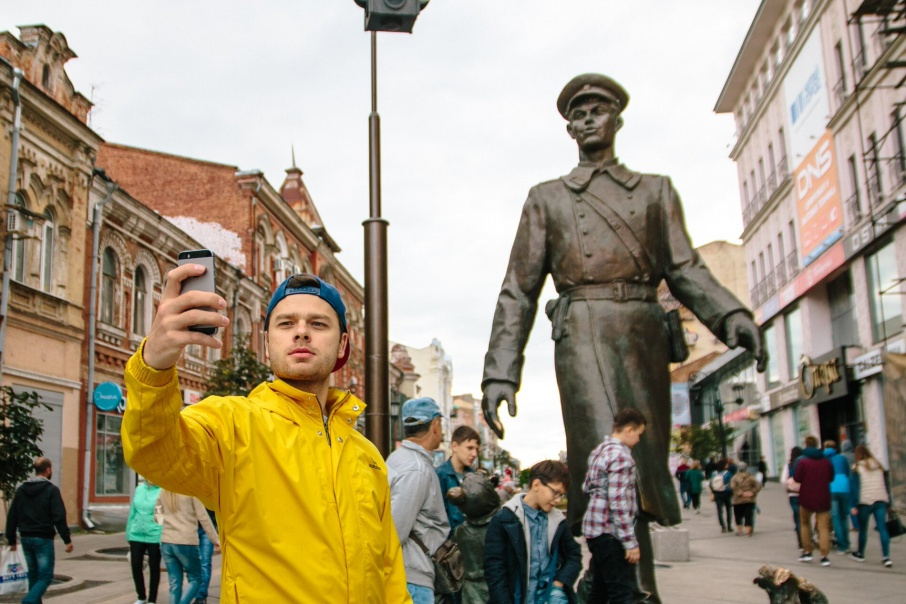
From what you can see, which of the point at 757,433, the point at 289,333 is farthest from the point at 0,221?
the point at 757,433

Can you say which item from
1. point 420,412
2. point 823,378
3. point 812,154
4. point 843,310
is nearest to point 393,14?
point 420,412

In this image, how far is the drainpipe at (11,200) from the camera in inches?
708

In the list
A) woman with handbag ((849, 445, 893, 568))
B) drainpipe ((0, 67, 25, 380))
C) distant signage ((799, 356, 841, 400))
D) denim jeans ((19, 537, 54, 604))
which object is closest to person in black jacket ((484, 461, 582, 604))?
denim jeans ((19, 537, 54, 604))

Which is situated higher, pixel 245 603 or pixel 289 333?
pixel 289 333

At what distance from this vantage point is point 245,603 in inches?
83.5

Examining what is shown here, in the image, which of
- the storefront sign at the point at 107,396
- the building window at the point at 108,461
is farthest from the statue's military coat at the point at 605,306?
the building window at the point at 108,461

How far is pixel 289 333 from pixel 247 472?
39 centimetres

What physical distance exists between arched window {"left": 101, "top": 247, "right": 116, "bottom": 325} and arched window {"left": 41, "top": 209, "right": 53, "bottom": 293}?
2.42 metres

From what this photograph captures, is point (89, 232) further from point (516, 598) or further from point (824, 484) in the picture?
point (516, 598)

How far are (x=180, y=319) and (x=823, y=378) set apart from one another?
92.9 feet

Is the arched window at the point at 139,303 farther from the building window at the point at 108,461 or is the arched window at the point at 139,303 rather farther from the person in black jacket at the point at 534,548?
the person in black jacket at the point at 534,548

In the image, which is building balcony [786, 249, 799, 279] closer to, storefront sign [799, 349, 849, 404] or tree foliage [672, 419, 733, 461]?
storefront sign [799, 349, 849, 404]

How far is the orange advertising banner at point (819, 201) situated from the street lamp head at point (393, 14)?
866 inches

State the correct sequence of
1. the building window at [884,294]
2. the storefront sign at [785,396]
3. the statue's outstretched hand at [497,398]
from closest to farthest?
1. the statue's outstretched hand at [497,398]
2. the building window at [884,294]
3. the storefront sign at [785,396]
